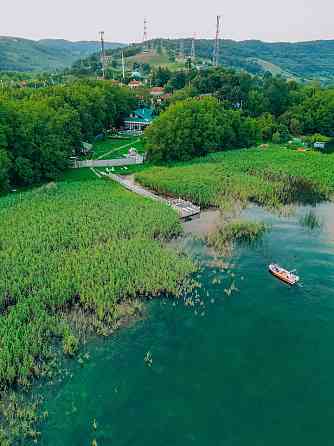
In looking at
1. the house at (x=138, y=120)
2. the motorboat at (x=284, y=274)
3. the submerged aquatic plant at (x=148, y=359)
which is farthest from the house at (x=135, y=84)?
the submerged aquatic plant at (x=148, y=359)

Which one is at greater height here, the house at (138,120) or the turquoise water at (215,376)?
the house at (138,120)

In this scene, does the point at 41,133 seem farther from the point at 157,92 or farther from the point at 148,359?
the point at 157,92

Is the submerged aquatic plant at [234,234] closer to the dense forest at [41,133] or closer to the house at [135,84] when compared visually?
the dense forest at [41,133]

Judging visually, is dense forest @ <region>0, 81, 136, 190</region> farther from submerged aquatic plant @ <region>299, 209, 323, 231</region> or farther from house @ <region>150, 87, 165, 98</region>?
house @ <region>150, 87, 165, 98</region>

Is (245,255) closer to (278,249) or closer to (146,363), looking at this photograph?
(278,249)

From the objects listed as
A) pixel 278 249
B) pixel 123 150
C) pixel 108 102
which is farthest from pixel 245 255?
pixel 108 102

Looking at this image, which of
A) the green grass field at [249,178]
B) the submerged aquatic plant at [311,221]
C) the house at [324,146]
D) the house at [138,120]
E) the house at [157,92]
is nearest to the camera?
the submerged aquatic plant at [311,221]
